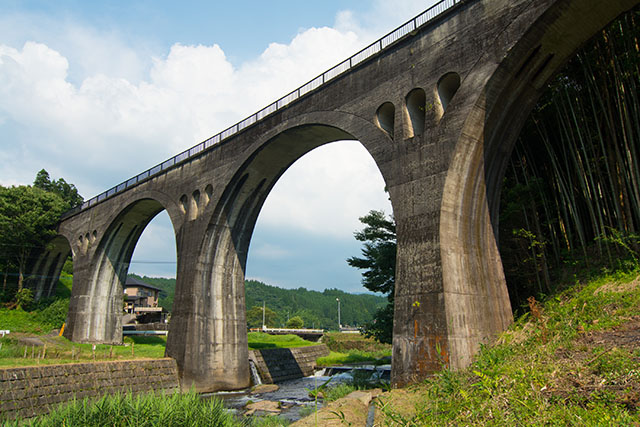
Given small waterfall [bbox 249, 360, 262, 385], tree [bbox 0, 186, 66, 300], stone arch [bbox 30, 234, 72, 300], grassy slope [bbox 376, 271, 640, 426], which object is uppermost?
tree [bbox 0, 186, 66, 300]

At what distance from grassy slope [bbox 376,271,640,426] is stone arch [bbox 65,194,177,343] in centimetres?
2479

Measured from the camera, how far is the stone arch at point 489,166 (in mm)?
10828

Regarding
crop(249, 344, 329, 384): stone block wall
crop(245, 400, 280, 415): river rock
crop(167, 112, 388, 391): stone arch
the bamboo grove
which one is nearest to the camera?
the bamboo grove

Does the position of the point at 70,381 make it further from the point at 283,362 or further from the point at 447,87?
the point at 447,87

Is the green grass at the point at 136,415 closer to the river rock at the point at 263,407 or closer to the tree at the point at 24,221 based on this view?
the river rock at the point at 263,407

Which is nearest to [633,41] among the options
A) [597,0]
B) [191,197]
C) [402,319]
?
[597,0]

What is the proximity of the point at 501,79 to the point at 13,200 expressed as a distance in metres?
37.9

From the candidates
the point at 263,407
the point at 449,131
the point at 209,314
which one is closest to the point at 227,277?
the point at 209,314

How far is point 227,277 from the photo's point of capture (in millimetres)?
22281

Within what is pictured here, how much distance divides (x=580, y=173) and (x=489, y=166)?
2.60 meters

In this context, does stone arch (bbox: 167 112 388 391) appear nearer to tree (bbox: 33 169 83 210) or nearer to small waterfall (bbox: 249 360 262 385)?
small waterfall (bbox: 249 360 262 385)

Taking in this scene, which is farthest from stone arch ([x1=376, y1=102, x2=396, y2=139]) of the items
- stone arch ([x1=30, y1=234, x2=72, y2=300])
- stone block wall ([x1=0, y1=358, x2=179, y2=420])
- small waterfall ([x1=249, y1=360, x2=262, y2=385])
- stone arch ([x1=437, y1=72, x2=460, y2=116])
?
stone arch ([x1=30, y1=234, x2=72, y2=300])

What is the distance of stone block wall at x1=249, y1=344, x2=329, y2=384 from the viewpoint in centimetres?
2377

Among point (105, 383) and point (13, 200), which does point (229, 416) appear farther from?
point (13, 200)
